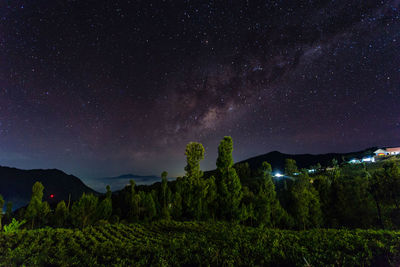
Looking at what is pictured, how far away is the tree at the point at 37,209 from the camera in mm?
29641

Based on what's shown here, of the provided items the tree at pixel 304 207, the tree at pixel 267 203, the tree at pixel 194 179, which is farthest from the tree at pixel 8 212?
the tree at pixel 304 207

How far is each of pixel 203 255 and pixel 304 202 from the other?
65.3 ft

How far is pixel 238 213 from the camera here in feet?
69.0

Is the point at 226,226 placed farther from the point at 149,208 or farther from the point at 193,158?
the point at 149,208

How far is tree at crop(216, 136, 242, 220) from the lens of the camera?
20.9 metres

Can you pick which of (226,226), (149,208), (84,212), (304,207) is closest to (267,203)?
(304,207)

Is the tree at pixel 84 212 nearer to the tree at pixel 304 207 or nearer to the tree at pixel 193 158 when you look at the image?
the tree at pixel 193 158

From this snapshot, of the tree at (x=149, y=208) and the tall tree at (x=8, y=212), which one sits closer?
the tree at (x=149, y=208)

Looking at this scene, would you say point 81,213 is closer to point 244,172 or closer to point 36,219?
point 36,219

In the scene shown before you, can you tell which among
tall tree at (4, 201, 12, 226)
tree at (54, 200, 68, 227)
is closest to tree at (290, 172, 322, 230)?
tree at (54, 200, 68, 227)

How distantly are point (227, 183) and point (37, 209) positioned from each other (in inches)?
1204

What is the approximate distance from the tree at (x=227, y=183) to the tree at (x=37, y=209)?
96.0 feet

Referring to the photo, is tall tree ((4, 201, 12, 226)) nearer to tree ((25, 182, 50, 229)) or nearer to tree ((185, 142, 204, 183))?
tree ((25, 182, 50, 229))

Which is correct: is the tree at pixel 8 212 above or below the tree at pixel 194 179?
below
